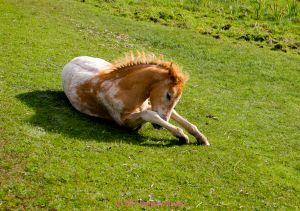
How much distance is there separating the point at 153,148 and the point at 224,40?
1008 centimetres

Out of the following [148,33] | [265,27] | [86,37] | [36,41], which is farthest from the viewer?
[265,27]

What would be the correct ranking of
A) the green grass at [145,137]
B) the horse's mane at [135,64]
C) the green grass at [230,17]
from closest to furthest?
the green grass at [145,137], the horse's mane at [135,64], the green grass at [230,17]

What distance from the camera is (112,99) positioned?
9.34m

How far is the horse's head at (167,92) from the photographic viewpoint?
8953mm

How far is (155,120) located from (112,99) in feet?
3.12

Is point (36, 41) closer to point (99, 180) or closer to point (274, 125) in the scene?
point (274, 125)

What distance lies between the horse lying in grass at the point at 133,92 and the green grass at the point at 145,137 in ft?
0.88

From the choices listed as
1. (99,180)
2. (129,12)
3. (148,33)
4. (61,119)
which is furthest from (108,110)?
(129,12)

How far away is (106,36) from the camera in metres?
16.5

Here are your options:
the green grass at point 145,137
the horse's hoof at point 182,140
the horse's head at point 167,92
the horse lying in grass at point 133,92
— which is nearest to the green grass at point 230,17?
the green grass at point 145,137

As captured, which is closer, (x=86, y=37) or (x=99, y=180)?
(x=99, y=180)

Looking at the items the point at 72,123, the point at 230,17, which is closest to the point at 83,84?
the point at 72,123

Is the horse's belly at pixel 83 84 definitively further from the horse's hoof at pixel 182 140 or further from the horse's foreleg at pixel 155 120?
the horse's hoof at pixel 182 140

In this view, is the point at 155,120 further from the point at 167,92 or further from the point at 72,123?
the point at 72,123
